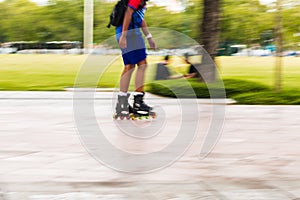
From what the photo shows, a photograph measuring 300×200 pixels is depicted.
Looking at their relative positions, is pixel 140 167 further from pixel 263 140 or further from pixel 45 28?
pixel 45 28

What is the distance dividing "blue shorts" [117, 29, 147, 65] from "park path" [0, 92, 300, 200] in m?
0.80

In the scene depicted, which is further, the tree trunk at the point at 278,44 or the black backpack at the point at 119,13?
the tree trunk at the point at 278,44

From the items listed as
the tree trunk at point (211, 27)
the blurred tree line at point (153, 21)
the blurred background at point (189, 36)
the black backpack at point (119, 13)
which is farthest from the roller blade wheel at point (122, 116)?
the blurred tree line at point (153, 21)

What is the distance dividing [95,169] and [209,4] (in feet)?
32.1

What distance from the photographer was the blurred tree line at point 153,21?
77.9 ft

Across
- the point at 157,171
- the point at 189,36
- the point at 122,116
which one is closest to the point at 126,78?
the point at 122,116

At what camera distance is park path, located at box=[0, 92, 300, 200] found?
448 centimetres

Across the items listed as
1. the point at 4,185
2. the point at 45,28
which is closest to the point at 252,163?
the point at 4,185

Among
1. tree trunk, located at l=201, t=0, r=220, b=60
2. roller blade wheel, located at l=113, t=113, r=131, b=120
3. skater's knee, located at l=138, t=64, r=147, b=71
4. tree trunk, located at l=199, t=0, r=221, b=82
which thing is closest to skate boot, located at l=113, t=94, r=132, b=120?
roller blade wheel, located at l=113, t=113, r=131, b=120

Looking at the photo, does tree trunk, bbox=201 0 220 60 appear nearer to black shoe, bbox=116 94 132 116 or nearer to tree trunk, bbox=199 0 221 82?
tree trunk, bbox=199 0 221 82

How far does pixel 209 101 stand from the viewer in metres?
11.8

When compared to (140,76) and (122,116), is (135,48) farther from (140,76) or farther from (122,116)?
(122,116)

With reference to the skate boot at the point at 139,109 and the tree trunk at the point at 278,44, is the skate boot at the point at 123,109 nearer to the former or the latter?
the skate boot at the point at 139,109

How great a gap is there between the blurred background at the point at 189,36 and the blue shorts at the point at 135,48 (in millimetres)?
169
